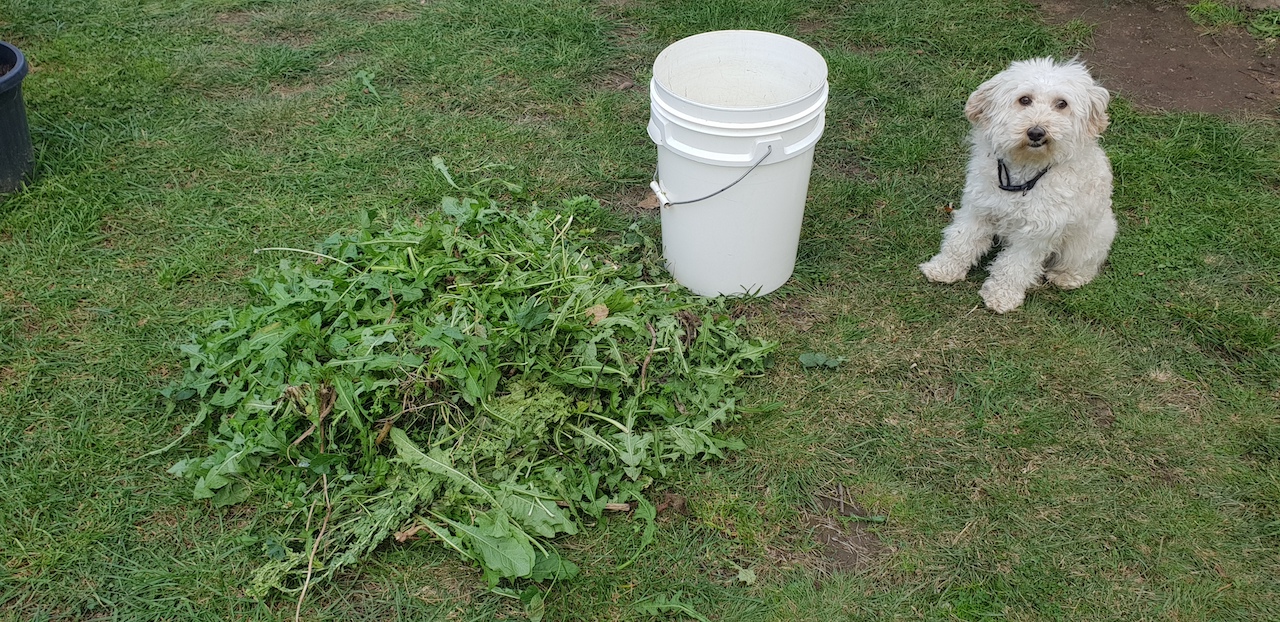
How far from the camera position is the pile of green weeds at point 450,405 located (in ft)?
8.62

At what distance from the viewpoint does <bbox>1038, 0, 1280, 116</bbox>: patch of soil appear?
467 cm

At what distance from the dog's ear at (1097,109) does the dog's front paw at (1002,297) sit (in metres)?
0.70

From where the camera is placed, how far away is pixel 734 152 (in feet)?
9.82

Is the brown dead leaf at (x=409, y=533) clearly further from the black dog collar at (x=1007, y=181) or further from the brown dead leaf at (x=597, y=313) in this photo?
the black dog collar at (x=1007, y=181)

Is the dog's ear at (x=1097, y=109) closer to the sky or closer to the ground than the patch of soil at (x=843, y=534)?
closer to the sky

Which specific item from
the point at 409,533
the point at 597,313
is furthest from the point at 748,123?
the point at 409,533

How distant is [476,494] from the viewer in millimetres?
2648

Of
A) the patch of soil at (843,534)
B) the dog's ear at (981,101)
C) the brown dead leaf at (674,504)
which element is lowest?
the patch of soil at (843,534)

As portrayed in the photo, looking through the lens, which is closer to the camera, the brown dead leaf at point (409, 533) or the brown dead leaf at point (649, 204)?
the brown dead leaf at point (409, 533)

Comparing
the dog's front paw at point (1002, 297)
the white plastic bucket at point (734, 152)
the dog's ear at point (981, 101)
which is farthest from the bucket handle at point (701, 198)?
the dog's front paw at point (1002, 297)

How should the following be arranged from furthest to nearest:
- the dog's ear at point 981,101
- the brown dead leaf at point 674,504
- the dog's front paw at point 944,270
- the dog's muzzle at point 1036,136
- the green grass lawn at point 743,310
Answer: the dog's front paw at point 944,270 < the dog's ear at point 981,101 < the dog's muzzle at point 1036,136 < the brown dead leaf at point 674,504 < the green grass lawn at point 743,310

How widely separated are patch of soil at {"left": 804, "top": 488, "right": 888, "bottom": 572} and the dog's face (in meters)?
1.41

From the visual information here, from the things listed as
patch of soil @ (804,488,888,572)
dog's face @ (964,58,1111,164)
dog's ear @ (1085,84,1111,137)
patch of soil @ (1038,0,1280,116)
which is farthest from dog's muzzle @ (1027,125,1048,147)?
patch of soil @ (1038,0,1280,116)

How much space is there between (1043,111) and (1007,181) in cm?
34
